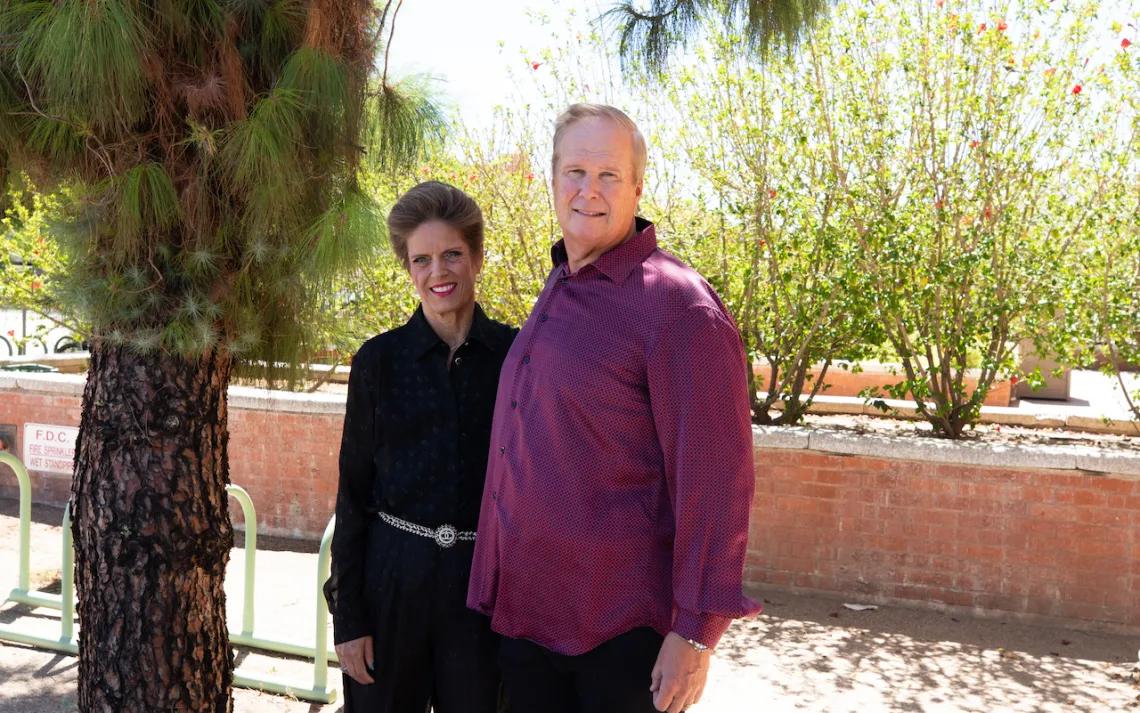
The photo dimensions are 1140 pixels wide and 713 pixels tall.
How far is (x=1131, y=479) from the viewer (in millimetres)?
5637

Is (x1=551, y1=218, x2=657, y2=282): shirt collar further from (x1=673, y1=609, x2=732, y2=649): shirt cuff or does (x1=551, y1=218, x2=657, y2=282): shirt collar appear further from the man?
(x1=673, y1=609, x2=732, y2=649): shirt cuff

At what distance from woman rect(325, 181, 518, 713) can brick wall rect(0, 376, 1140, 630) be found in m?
3.83

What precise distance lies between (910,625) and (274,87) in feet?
15.0

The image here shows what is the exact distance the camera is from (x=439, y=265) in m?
2.63

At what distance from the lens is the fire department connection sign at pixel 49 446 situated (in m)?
7.91

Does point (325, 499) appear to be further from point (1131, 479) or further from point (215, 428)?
point (1131, 479)

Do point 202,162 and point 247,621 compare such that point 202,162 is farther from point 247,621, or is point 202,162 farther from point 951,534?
point 951,534

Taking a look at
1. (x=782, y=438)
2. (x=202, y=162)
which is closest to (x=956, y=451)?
(x=782, y=438)

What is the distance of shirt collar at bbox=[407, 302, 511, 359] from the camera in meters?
2.66

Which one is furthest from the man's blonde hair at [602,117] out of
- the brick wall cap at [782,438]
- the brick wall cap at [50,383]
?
the brick wall cap at [50,383]

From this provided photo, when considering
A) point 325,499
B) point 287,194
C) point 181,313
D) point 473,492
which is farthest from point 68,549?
point 473,492

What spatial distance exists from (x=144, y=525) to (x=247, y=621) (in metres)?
2.07

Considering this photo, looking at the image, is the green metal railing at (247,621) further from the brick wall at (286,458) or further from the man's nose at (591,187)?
the man's nose at (591,187)

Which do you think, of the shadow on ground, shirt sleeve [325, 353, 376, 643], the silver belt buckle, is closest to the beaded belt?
the silver belt buckle
